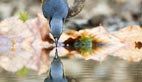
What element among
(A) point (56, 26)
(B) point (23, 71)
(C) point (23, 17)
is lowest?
(B) point (23, 71)

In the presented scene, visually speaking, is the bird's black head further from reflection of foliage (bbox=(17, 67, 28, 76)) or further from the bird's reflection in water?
reflection of foliage (bbox=(17, 67, 28, 76))

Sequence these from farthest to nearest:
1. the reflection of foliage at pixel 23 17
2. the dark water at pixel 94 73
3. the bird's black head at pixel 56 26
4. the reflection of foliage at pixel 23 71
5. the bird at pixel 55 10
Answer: the reflection of foliage at pixel 23 17
the bird's black head at pixel 56 26
the bird at pixel 55 10
the reflection of foliage at pixel 23 71
the dark water at pixel 94 73

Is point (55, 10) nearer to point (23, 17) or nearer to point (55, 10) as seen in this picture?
point (55, 10)

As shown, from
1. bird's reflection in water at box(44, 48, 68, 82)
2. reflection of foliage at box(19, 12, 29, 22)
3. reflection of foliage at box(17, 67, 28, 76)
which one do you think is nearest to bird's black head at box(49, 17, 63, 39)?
bird's reflection in water at box(44, 48, 68, 82)

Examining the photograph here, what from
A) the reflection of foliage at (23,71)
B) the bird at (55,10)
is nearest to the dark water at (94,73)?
the reflection of foliage at (23,71)

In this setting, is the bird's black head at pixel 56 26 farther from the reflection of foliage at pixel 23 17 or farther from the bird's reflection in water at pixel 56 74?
the reflection of foliage at pixel 23 17

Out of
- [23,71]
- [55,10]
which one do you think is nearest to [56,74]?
[23,71]

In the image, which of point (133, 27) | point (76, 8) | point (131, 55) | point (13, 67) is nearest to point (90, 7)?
point (133, 27)

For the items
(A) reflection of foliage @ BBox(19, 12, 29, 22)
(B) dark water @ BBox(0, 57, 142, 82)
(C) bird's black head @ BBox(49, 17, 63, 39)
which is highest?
(A) reflection of foliage @ BBox(19, 12, 29, 22)
